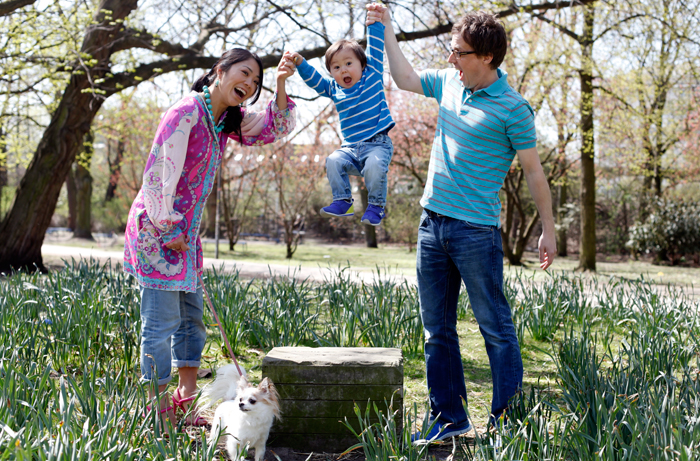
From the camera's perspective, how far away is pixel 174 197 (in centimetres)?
226

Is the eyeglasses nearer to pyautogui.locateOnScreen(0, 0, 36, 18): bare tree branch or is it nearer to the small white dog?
the small white dog

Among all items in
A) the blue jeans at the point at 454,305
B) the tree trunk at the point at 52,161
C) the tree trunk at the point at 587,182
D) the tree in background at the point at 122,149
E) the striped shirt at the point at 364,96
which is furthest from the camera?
the tree in background at the point at 122,149

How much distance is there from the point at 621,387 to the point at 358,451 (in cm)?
109

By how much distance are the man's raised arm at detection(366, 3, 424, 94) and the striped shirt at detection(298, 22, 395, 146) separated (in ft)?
0.10

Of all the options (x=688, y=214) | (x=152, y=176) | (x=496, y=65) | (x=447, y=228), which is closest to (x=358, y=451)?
(x=447, y=228)

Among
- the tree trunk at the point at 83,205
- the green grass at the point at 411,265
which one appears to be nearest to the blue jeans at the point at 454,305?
the green grass at the point at 411,265

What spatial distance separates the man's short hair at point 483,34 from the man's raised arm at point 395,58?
1.33 ft

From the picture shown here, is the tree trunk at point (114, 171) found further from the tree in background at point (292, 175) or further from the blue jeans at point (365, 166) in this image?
the blue jeans at point (365, 166)

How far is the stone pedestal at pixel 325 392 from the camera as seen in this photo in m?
2.30

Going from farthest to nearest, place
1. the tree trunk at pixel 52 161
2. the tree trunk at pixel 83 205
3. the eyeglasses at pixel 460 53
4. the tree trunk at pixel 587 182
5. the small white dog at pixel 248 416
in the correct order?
the tree trunk at pixel 83 205, the tree trunk at pixel 587 182, the tree trunk at pixel 52 161, the eyeglasses at pixel 460 53, the small white dog at pixel 248 416

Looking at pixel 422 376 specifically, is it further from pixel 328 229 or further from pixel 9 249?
pixel 328 229

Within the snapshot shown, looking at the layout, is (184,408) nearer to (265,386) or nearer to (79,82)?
(265,386)

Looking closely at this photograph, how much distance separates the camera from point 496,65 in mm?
2193

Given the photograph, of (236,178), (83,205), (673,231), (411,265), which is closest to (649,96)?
(673,231)
